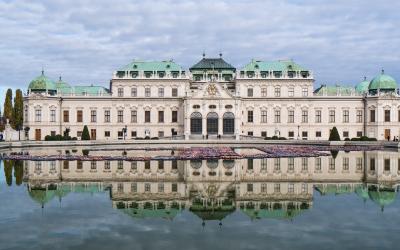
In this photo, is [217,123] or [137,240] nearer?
[137,240]

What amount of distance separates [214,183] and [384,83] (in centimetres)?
6676

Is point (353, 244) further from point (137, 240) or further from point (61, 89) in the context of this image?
point (61, 89)

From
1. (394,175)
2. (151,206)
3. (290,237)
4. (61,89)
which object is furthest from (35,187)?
(61,89)

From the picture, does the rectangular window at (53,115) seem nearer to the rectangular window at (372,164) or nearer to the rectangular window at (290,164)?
the rectangular window at (290,164)

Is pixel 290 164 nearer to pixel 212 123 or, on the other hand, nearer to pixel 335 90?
pixel 212 123

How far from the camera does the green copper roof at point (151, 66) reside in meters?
85.5

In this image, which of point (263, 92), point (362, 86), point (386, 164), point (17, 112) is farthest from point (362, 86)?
point (17, 112)

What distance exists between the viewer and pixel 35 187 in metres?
25.0

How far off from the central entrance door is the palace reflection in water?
42.9 meters

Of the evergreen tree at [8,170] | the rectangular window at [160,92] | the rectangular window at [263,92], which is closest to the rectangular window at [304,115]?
the rectangular window at [263,92]

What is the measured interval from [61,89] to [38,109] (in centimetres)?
627

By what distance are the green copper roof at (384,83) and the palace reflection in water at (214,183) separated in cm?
4874

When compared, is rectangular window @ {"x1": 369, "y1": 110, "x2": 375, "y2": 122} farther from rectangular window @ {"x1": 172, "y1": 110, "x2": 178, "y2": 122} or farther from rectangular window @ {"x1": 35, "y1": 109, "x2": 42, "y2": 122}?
rectangular window @ {"x1": 35, "y1": 109, "x2": 42, "y2": 122}

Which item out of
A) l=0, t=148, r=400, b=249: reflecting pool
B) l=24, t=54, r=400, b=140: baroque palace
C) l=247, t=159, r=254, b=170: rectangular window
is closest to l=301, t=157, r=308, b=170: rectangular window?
l=0, t=148, r=400, b=249: reflecting pool
